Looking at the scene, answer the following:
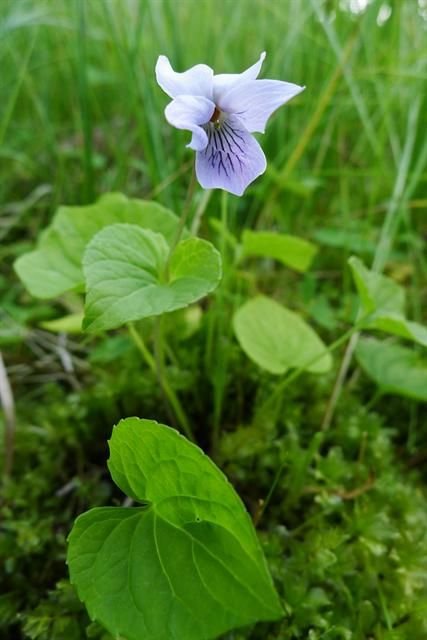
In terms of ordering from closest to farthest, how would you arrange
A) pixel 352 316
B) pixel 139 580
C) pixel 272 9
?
pixel 139 580
pixel 352 316
pixel 272 9

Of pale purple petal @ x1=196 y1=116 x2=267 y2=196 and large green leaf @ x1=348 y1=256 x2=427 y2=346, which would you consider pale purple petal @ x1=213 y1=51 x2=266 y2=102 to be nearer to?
pale purple petal @ x1=196 y1=116 x2=267 y2=196

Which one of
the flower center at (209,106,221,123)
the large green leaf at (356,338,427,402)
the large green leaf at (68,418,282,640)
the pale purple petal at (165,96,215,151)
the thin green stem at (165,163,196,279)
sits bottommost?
the large green leaf at (356,338,427,402)

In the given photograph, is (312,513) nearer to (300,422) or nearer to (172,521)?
(300,422)

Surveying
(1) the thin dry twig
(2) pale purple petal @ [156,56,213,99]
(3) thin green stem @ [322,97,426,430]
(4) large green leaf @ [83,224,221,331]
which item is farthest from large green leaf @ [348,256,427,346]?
(1) the thin dry twig

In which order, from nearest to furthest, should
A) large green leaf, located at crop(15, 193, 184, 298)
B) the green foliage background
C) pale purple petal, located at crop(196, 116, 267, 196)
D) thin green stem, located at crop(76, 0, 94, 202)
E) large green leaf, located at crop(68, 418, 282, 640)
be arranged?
large green leaf, located at crop(68, 418, 282, 640), pale purple petal, located at crop(196, 116, 267, 196), the green foliage background, large green leaf, located at crop(15, 193, 184, 298), thin green stem, located at crop(76, 0, 94, 202)

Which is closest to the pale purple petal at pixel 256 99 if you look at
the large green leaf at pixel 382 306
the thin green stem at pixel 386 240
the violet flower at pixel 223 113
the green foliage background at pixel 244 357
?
the violet flower at pixel 223 113

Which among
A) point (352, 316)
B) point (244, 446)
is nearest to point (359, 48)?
point (352, 316)

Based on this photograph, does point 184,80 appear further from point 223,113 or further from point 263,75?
point 263,75

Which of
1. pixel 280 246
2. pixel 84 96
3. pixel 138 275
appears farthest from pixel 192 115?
pixel 84 96
